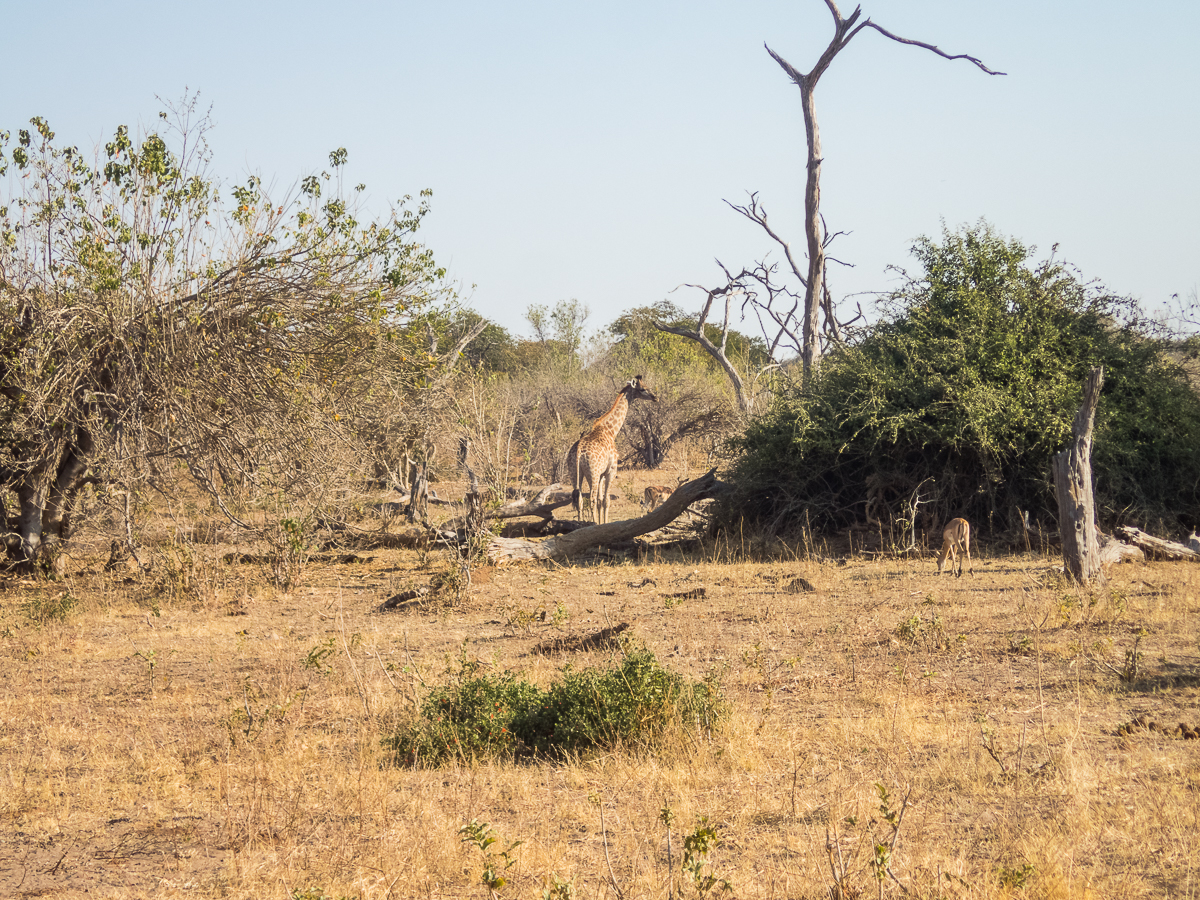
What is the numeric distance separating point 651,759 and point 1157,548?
8616mm

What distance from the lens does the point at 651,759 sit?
17.1ft

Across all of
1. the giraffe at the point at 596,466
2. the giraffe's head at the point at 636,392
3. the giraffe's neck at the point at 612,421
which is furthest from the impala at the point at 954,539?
the giraffe's head at the point at 636,392

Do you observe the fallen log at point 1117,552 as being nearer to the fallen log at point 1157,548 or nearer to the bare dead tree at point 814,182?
the fallen log at point 1157,548

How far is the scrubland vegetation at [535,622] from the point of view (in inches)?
163

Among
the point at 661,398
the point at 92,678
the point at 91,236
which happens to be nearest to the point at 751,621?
the point at 92,678

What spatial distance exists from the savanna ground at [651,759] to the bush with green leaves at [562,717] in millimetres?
162

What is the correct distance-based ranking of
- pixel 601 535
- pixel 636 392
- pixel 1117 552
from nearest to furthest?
pixel 1117 552 → pixel 601 535 → pixel 636 392

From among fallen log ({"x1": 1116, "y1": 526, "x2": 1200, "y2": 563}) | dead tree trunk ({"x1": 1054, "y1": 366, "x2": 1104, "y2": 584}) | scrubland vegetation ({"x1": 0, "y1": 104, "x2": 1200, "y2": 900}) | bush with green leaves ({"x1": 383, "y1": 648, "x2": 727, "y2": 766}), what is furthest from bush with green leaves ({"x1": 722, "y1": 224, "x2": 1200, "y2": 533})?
bush with green leaves ({"x1": 383, "y1": 648, "x2": 727, "y2": 766})

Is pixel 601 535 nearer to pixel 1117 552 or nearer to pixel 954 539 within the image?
pixel 954 539

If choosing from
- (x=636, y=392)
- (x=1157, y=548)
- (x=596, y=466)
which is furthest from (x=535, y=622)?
(x=636, y=392)

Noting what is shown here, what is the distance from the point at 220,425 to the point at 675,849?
739cm

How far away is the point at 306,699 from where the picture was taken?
6656 millimetres

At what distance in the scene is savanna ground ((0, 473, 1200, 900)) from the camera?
12.7ft

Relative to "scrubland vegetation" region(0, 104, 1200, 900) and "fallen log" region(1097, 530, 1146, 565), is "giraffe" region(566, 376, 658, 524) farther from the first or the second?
"fallen log" region(1097, 530, 1146, 565)
